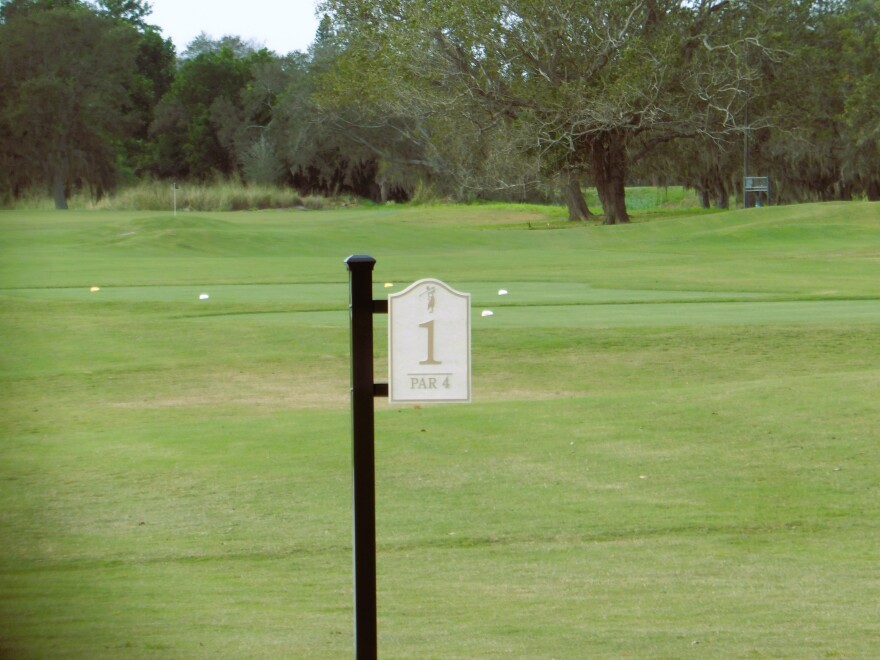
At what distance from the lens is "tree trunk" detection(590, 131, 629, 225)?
4878 centimetres

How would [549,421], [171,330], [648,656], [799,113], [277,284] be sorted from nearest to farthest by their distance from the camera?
1. [648,656]
2. [549,421]
3. [171,330]
4. [277,284]
5. [799,113]

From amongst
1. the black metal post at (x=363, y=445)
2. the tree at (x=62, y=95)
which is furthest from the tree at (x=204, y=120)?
the tree at (x=62, y=95)

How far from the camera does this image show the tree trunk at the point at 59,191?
1960mm

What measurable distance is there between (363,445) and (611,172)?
46.3m

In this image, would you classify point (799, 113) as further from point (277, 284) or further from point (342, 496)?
point (342, 496)

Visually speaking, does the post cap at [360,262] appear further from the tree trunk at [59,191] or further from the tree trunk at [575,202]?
the tree trunk at [575,202]

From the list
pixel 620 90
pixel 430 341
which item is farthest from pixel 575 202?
pixel 430 341

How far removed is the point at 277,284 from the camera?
25.4 m

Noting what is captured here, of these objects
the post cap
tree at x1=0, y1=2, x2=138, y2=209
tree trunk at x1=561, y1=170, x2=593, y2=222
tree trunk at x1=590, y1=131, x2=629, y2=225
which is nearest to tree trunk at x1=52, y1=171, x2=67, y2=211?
tree at x1=0, y1=2, x2=138, y2=209

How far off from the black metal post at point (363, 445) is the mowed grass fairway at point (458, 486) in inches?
33.2

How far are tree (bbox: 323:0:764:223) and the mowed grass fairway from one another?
89.1 feet

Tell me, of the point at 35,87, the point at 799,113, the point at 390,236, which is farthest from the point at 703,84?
the point at 35,87

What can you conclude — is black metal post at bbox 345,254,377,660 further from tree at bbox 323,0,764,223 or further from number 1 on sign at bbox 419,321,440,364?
tree at bbox 323,0,764,223

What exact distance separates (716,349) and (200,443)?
780cm
